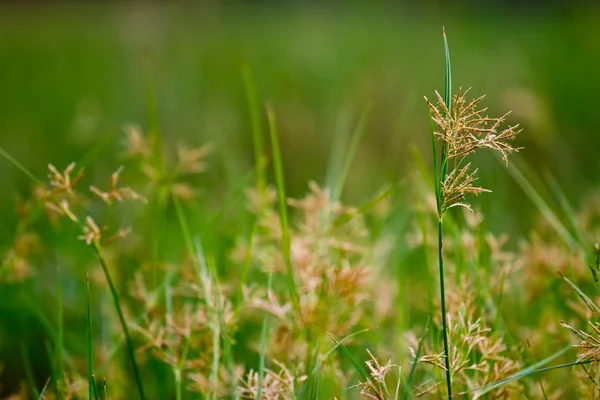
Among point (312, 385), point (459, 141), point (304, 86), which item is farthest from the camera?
point (304, 86)

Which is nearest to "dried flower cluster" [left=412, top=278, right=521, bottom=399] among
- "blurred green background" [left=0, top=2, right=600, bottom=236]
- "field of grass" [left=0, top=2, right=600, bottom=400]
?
"field of grass" [left=0, top=2, right=600, bottom=400]

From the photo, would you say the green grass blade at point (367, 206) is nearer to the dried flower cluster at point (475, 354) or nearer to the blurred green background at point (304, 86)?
the dried flower cluster at point (475, 354)

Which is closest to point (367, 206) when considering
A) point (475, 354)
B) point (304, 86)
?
point (475, 354)

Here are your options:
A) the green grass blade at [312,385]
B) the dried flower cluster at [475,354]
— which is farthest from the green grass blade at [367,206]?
the green grass blade at [312,385]

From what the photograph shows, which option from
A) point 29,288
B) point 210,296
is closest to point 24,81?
point 29,288

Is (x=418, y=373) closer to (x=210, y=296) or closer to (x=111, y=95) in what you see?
(x=210, y=296)

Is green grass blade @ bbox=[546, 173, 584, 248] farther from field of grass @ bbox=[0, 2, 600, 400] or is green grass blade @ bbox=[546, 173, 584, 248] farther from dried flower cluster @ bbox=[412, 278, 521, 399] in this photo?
dried flower cluster @ bbox=[412, 278, 521, 399]

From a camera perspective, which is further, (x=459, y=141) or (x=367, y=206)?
(x=367, y=206)

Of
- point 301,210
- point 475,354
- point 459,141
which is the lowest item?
point 301,210

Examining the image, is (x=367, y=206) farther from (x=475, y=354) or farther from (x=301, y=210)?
(x=301, y=210)
